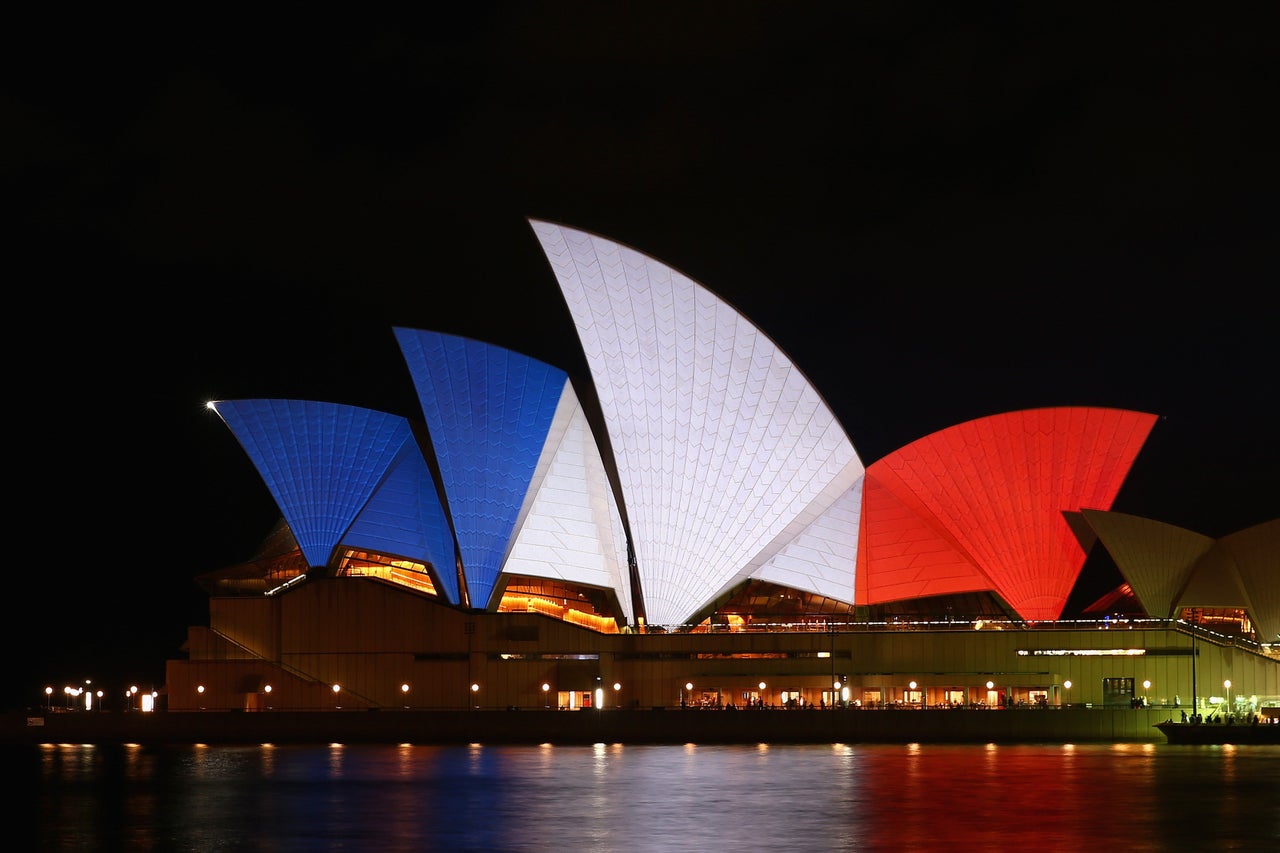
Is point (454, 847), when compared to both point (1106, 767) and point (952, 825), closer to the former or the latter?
point (952, 825)

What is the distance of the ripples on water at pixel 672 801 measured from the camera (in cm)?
2344

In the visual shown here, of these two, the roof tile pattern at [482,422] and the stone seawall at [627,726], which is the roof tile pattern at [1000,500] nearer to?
the stone seawall at [627,726]

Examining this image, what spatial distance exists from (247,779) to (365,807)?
735cm

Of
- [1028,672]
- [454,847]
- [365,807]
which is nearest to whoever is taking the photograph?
[454,847]

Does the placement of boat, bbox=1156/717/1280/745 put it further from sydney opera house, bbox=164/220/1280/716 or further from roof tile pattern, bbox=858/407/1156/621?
roof tile pattern, bbox=858/407/1156/621

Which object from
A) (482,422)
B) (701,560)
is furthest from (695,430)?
(482,422)

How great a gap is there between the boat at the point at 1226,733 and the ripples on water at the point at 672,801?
3.29 m

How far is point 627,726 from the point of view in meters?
49.2

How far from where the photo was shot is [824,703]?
174 ft

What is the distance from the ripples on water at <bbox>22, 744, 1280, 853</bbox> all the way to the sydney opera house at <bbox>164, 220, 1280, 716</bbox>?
10298 millimetres

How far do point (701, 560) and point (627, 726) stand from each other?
6491mm

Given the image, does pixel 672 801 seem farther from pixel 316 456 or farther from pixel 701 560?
pixel 316 456

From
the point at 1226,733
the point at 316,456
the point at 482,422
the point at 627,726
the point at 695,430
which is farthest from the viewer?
the point at 316,456

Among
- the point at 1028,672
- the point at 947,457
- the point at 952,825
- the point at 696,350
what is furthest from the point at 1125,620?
the point at 952,825
